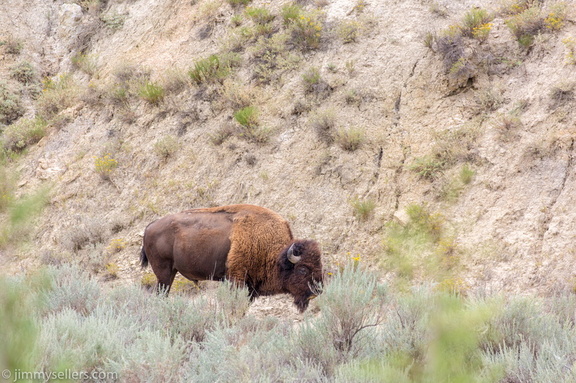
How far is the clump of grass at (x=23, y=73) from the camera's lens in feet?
53.4

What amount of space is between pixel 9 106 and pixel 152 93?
5.43 meters

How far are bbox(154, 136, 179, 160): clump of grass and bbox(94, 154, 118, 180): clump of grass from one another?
121cm

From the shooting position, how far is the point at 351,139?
10164 mm

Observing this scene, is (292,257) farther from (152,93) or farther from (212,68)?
(152,93)

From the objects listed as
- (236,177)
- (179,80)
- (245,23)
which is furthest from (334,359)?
(245,23)

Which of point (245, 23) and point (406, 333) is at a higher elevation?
point (245, 23)

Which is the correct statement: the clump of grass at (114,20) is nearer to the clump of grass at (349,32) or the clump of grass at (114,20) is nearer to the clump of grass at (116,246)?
the clump of grass at (349,32)

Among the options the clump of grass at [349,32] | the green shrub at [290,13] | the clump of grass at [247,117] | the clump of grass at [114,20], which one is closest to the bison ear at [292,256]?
the clump of grass at [247,117]

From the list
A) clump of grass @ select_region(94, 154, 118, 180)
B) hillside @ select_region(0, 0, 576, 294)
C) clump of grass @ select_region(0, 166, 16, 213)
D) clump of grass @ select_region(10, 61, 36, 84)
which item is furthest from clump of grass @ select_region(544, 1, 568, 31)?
clump of grass @ select_region(10, 61, 36, 84)

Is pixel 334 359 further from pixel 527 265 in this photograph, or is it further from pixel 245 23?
pixel 245 23

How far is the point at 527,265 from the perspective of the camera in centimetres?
754

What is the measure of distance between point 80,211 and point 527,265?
9491mm

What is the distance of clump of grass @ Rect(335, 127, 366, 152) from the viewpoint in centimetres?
1017

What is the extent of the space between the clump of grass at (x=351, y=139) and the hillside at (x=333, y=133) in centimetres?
3
